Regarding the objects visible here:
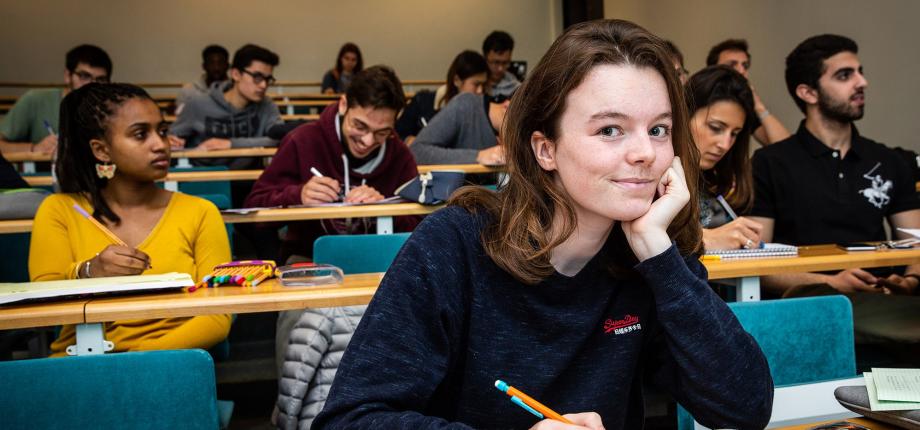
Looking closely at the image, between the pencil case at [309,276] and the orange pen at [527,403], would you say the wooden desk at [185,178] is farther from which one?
the orange pen at [527,403]

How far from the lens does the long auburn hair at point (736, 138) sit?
237cm

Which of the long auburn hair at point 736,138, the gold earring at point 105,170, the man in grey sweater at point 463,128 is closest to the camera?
the gold earring at point 105,170

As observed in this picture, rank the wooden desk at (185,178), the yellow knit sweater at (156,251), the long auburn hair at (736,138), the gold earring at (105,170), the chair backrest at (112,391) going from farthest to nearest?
1. the wooden desk at (185,178)
2. the long auburn hair at (736,138)
3. the gold earring at (105,170)
4. the yellow knit sweater at (156,251)
5. the chair backrest at (112,391)

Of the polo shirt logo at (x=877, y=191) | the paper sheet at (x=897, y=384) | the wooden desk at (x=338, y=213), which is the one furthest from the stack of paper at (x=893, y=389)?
A: the polo shirt logo at (x=877, y=191)

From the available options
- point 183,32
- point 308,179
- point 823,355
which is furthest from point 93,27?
point 823,355

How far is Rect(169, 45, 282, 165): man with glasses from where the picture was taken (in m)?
4.81

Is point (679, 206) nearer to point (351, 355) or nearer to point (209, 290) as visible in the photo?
point (351, 355)

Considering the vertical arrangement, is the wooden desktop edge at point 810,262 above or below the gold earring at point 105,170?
below

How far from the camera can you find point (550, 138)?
106cm

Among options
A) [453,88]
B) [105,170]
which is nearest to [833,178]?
[105,170]

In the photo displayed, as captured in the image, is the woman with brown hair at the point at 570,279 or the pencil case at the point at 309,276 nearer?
the woman with brown hair at the point at 570,279

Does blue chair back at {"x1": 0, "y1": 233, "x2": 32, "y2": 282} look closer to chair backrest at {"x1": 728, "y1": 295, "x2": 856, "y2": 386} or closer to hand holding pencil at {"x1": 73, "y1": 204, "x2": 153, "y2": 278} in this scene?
hand holding pencil at {"x1": 73, "y1": 204, "x2": 153, "y2": 278}

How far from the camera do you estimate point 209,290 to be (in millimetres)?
1736

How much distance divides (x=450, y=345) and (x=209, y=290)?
2.88 feet
